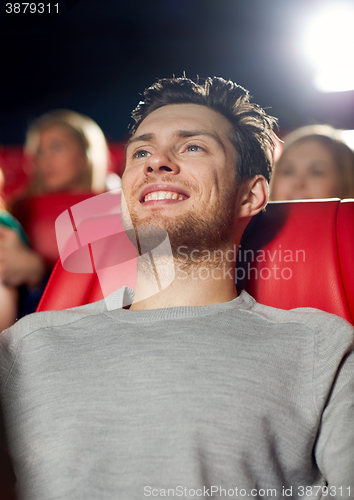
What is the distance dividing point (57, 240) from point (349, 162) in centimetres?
125

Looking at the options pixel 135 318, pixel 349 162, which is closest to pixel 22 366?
pixel 135 318

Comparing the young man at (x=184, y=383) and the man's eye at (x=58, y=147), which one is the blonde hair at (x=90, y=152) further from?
the young man at (x=184, y=383)

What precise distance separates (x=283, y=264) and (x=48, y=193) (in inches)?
40.6

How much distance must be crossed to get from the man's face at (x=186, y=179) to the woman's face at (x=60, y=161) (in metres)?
0.64

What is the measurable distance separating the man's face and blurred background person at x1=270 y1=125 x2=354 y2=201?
0.73 m

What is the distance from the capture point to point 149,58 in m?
2.68

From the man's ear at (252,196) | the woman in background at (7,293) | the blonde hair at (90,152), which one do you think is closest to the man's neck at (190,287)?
the man's ear at (252,196)

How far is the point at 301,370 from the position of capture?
615 mm

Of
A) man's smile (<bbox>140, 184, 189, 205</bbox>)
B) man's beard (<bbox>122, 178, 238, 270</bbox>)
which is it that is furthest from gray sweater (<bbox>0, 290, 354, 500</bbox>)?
man's smile (<bbox>140, 184, 189, 205</bbox>)

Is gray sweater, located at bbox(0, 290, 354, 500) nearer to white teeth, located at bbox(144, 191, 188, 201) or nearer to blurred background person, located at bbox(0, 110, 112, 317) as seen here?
white teeth, located at bbox(144, 191, 188, 201)

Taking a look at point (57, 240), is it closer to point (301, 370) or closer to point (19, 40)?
point (301, 370)

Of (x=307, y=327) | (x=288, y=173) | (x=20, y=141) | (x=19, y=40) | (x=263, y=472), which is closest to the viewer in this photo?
(x=263, y=472)

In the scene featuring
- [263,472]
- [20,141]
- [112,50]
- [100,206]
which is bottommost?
[263,472]

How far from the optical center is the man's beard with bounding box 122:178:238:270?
780mm
